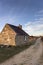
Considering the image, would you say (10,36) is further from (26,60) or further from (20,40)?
(26,60)

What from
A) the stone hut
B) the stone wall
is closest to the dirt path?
the stone hut

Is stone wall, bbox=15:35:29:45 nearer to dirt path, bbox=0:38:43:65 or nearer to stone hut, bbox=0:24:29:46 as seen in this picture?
stone hut, bbox=0:24:29:46

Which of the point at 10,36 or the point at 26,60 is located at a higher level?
the point at 10,36

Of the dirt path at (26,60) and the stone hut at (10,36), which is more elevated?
the stone hut at (10,36)

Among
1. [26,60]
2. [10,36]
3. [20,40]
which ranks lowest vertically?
[26,60]

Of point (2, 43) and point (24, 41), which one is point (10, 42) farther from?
point (24, 41)

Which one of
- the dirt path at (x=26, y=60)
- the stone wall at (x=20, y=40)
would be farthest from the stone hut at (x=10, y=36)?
Answer: the dirt path at (x=26, y=60)

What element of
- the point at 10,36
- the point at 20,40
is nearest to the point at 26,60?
the point at 10,36

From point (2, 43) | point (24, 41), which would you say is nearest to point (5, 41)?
point (2, 43)

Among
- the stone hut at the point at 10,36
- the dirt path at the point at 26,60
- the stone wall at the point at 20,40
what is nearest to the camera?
the dirt path at the point at 26,60

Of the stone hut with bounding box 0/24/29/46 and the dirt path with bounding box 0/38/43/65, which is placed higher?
the stone hut with bounding box 0/24/29/46

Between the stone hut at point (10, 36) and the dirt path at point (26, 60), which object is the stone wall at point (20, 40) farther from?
the dirt path at point (26, 60)

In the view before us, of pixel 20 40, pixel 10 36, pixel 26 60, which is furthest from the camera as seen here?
pixel 20 40

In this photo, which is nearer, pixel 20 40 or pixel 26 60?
pixel 26 60
